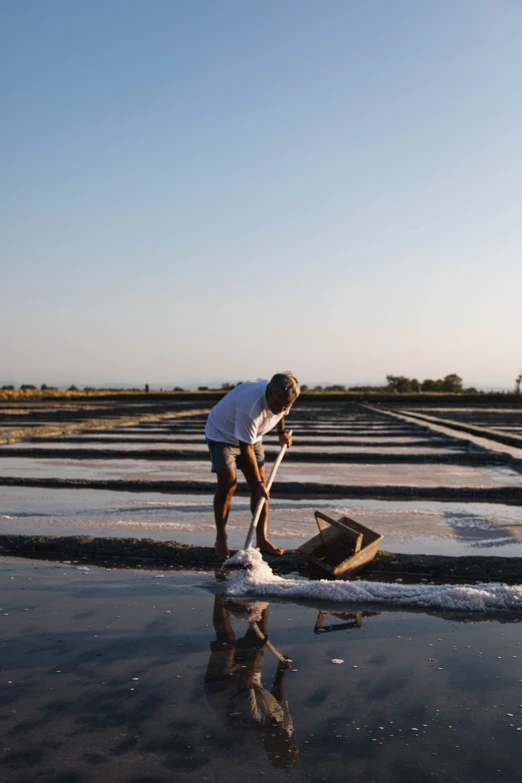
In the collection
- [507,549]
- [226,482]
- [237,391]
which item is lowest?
[507,549]

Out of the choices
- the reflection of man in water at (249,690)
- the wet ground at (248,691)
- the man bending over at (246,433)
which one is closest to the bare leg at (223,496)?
the man bending over at (246,433)

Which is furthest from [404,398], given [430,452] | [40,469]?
[40,469]

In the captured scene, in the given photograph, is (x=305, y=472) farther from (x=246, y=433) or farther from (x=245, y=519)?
(x=246, y=433)

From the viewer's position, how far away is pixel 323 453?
38.5 ft

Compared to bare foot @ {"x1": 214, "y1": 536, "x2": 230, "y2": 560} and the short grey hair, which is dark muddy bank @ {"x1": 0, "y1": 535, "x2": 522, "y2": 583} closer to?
bare foot @ {"x1": 214, "y1": 536, "x2": 230, "y2": 560}

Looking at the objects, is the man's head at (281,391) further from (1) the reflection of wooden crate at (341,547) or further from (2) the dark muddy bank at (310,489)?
(2) the dark muddy bank at (310,489)

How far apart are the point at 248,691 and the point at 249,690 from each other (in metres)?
0.01

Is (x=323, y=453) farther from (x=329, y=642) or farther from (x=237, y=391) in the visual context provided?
(x=329, y=642)

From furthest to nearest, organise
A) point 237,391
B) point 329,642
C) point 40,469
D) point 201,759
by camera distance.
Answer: point 40,469, point 237,391, point 329,642, point 201,759

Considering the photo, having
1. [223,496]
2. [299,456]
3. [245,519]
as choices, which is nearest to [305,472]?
[299,456]

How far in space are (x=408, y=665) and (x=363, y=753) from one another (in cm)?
76

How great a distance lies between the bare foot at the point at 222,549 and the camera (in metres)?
4.73

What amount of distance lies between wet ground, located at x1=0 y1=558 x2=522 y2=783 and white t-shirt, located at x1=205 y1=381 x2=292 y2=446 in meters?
1.19

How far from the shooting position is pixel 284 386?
4637 millimetres
